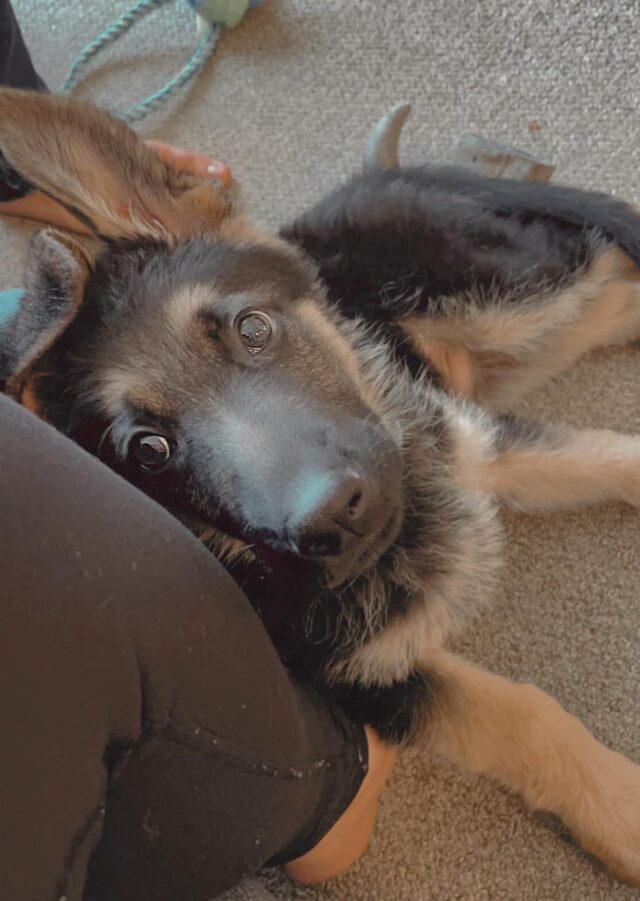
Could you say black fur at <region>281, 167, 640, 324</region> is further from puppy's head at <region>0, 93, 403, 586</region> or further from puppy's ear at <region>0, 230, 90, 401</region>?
puppy's ear at <region>0, 230, 90, 401</region>

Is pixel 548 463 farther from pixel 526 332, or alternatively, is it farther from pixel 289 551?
pixel 289 551

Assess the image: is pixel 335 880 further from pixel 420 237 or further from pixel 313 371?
pixel 420 237

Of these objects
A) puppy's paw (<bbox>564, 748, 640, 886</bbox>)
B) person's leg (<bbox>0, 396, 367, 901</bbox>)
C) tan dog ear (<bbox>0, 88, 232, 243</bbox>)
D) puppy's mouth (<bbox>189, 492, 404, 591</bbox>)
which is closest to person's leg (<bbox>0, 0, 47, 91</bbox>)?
tan dog ear (<bbox>0, 88, 232, 243</bbox>)

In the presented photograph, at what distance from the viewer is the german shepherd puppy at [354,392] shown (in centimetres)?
135

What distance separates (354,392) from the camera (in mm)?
1538

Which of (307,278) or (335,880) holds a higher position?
(307,278)

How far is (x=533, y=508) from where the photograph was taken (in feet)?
6.67

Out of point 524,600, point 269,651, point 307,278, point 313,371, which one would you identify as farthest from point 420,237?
point 269,651

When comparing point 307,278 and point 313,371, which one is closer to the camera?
point 313,371

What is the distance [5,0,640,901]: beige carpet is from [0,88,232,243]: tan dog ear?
0.87 metres

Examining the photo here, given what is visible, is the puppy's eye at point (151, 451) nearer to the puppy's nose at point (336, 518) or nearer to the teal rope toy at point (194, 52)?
the puppy's nose at point (336, 518)

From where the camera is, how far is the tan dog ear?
4.45 ft

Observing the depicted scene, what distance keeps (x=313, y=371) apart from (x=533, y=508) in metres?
0.82

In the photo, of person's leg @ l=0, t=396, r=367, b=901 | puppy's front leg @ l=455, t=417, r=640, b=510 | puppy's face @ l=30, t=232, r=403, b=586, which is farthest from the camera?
puppy's front leg @ l=455, t=417, r=640, b=510
